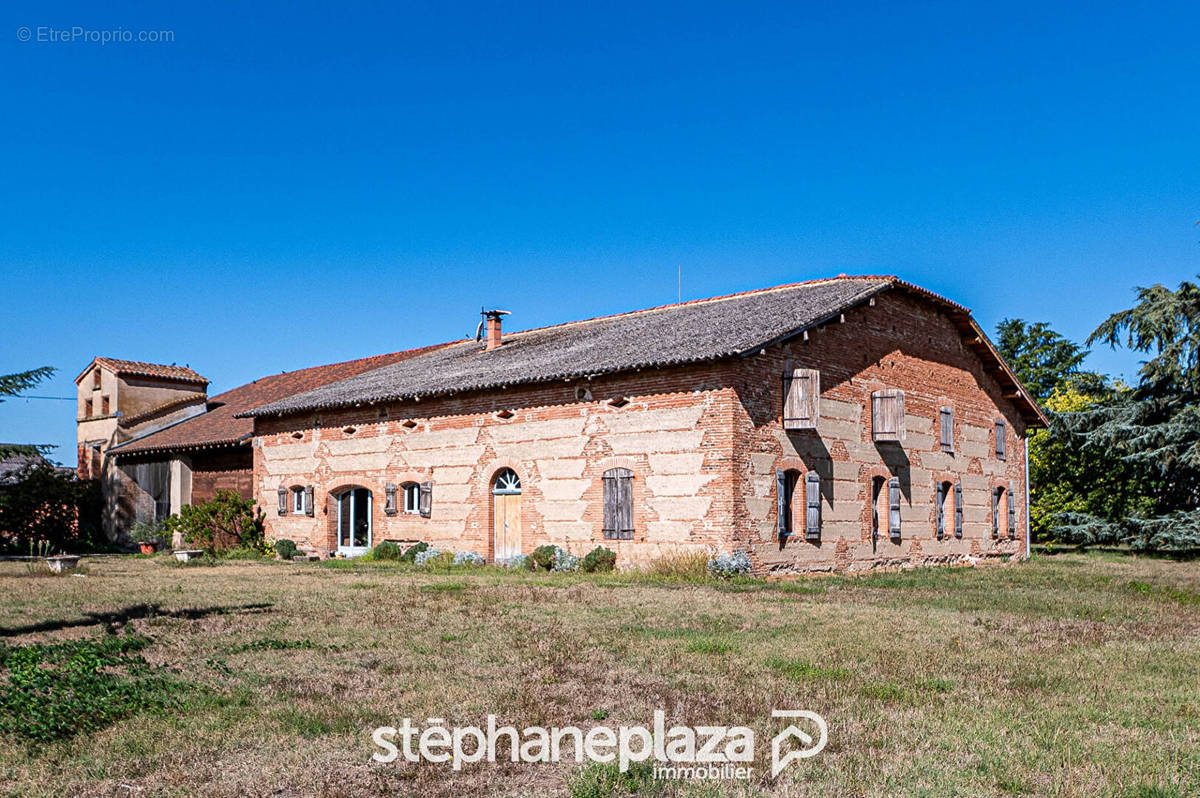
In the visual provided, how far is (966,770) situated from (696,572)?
11463mm

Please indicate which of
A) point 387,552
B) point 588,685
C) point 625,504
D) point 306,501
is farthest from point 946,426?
point 588,685

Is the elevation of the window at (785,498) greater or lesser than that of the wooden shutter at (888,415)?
lesser

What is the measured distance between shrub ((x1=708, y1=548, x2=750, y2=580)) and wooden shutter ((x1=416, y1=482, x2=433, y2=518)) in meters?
7.48

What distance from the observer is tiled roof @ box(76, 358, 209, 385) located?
3120 cm

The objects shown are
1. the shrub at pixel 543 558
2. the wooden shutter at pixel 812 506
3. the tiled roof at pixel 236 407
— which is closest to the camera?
the wooden shutter at pixel 812 506

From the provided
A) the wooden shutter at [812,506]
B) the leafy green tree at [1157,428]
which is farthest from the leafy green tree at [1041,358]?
the wooden shutter at [812,506]

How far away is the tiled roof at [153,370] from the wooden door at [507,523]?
55.7ft

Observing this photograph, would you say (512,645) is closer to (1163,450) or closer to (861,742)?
(861,742)

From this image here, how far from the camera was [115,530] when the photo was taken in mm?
29703

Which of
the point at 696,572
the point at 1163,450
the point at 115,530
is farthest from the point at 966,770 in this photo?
the point at 115,530

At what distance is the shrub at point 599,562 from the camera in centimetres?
1794

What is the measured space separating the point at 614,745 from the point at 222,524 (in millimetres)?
22401

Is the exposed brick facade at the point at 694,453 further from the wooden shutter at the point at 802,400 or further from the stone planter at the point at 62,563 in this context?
the stone planter at the point at 62,563

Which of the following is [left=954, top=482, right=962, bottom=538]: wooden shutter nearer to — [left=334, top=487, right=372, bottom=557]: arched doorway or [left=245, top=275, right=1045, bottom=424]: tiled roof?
[left=245, top=275, right=1045, bottom=424]: tiled roof
